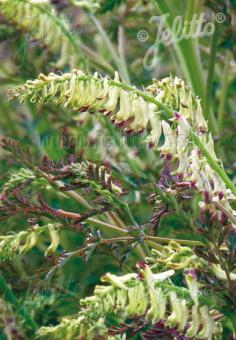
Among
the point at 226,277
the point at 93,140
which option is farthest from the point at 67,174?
the point at 93,140

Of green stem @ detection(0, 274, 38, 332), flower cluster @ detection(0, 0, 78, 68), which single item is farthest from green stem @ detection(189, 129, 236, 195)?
flower cluster @ detection(0, 0, 78, 68)

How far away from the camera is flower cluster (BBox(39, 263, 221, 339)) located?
2.23ft

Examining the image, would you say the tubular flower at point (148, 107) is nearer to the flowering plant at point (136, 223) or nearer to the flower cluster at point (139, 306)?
the flowering plant at point (136, 223)

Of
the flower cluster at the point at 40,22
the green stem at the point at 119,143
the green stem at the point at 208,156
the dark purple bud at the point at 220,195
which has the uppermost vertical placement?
the flower cluster at the point at 40,22

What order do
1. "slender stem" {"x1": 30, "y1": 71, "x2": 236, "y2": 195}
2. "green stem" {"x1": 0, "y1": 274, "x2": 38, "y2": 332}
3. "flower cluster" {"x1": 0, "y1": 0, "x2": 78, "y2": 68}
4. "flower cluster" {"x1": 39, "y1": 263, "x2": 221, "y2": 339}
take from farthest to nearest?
"flower cluster" {"x1": 0, "y1": 0, "x2": 78, "y2": 68} < "green stem" {"x1": 0, "y1": 274, "x2": 38, "y2": 332} < "slender stem" {"x1": 30, "y1": 71, "x2": 236, "y2": 195} < "flower cluster" {"x1": 39, "y1": 263, "x2": 221, "y2": 339}

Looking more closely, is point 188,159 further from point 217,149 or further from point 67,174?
point 217,149

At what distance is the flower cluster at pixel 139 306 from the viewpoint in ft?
2.23

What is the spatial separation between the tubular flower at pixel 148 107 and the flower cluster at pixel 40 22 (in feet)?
1.55

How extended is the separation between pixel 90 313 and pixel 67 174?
0.68 ft

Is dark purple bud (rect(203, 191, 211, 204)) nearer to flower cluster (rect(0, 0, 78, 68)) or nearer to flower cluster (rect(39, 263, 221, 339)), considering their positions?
flower cluster (rect(39, 263, 221, 339))

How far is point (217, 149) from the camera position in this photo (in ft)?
4.33

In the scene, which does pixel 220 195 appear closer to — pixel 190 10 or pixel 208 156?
pixel 208 156

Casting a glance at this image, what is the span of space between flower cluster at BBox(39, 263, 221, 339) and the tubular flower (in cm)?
11

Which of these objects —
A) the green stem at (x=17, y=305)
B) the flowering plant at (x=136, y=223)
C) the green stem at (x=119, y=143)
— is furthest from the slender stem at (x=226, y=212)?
the green stem at (x=119, y=143)
